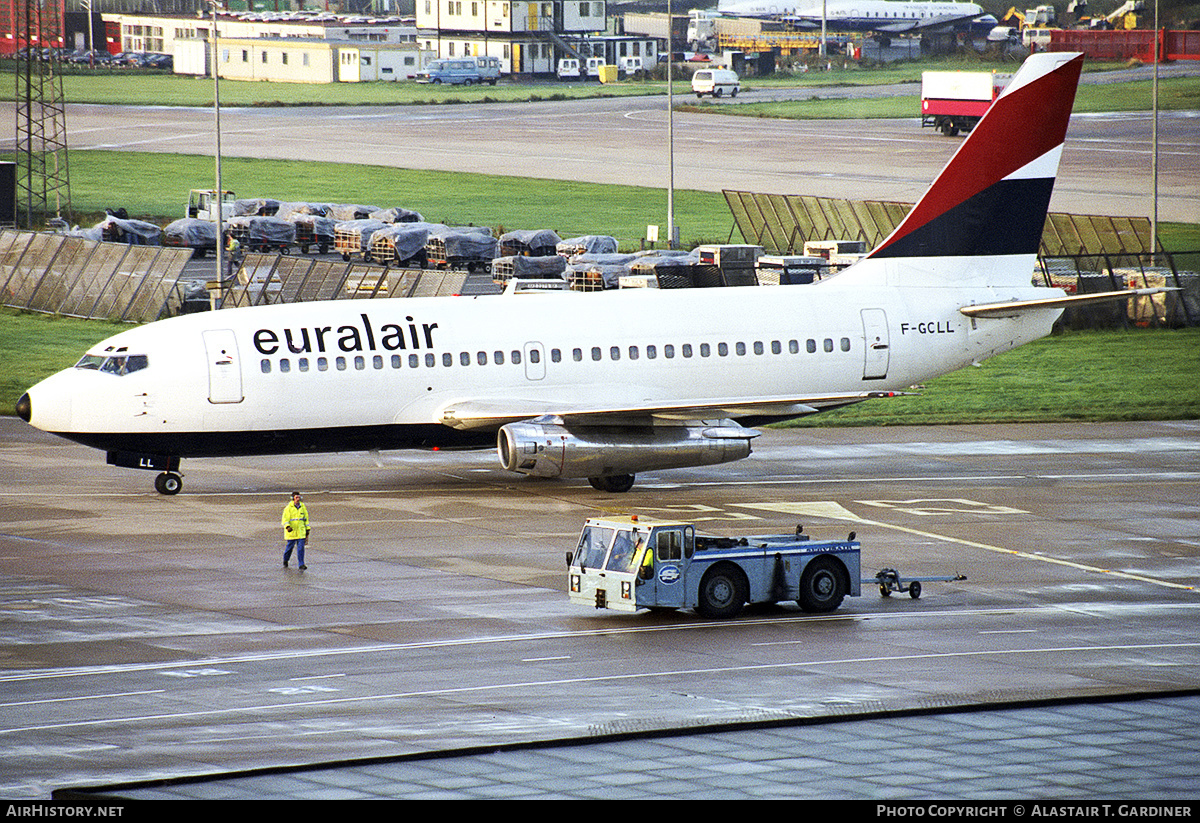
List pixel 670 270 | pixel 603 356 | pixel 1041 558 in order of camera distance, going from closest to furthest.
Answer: pixel 1041 558, pixel 603 356, pixel 670 270

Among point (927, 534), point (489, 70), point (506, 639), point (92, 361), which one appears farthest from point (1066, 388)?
point (489, 70)

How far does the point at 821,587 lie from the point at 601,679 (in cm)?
715

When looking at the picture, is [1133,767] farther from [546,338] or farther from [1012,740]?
[546,338]

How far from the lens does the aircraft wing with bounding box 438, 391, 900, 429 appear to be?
45.0 m

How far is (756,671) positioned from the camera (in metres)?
28.9

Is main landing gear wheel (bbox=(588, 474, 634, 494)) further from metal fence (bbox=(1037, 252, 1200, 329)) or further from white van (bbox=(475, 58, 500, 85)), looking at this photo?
white van (bbox=(475, 58, 500, 85))

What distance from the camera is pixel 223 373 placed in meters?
44.5

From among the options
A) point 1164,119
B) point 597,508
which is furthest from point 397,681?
point 1164,119

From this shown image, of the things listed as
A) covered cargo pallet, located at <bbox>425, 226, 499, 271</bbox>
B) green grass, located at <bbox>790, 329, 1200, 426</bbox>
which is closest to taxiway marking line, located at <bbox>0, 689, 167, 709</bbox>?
green grass, located at <bbox>790, 329, 1200, 426</bbox>

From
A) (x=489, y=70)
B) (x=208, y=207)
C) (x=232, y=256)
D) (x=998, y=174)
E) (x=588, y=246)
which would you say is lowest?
(x=232, y=256)

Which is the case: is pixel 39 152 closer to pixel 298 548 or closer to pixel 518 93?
pixel 518 93

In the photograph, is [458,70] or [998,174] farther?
[458,70]

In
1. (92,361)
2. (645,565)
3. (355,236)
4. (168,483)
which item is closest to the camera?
(645,565)

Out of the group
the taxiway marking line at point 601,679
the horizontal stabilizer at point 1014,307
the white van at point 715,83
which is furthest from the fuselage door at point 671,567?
the white van at point 715,83
